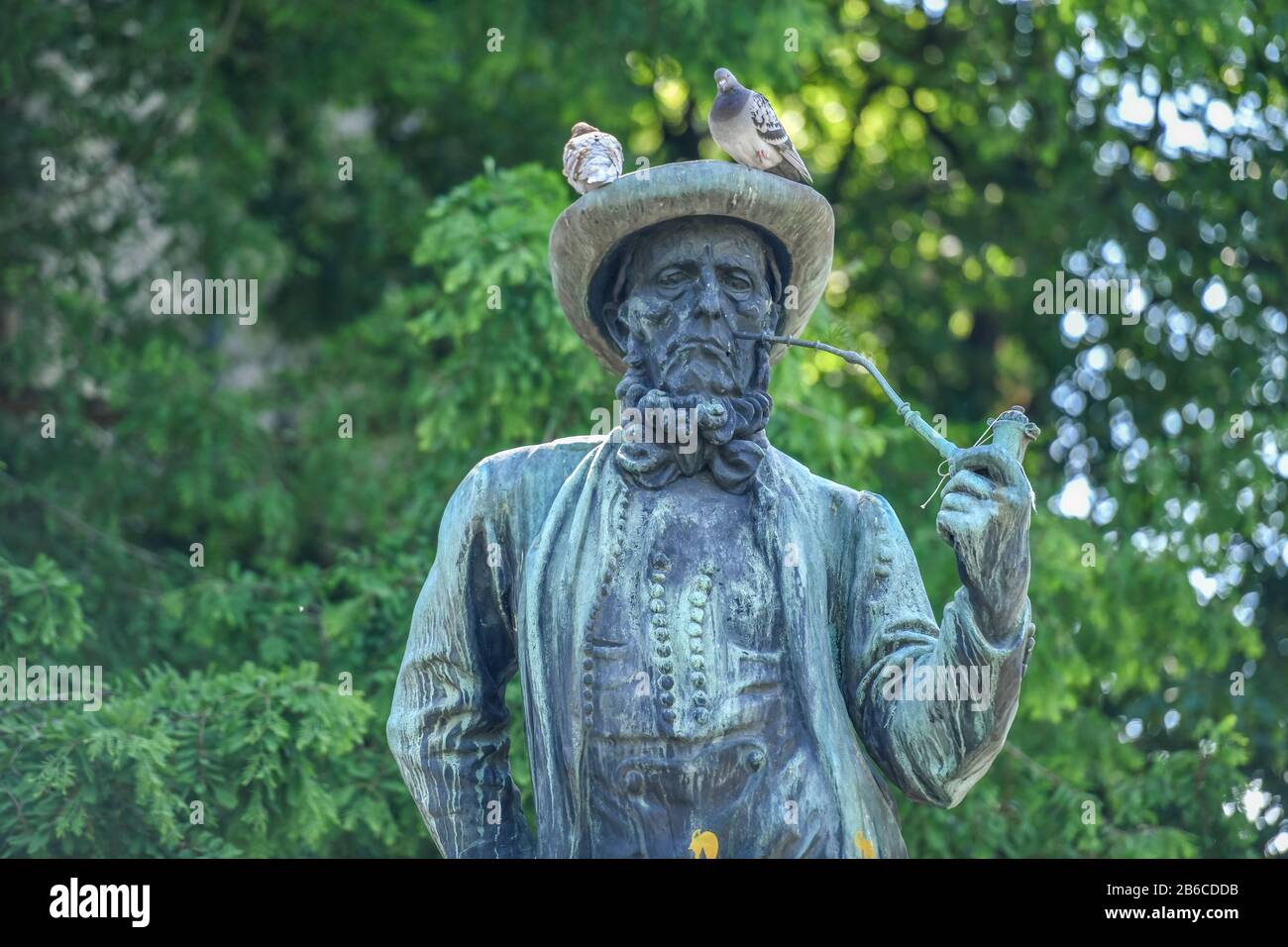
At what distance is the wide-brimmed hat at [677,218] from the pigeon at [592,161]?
6 centimetres

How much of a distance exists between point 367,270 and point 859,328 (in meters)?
2.76

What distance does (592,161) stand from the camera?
248 inches

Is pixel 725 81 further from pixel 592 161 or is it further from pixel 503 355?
pixel 503 355

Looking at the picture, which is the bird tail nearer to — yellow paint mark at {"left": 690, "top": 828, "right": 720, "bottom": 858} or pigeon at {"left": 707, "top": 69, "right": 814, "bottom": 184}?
pigeon at {"left": 707, "top": 69, "right": 814, "bottom": 184}

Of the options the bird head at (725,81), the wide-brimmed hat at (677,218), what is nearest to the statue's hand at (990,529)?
the wide-brimmed hat at (677,218)

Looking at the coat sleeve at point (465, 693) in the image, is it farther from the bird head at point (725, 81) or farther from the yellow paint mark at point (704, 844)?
the bird head at point (725, 81)

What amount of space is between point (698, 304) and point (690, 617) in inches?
30.8

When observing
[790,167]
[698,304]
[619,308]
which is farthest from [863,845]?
[790,167]

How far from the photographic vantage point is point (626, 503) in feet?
20.2

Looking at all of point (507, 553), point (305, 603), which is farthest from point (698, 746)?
point (305, 603)

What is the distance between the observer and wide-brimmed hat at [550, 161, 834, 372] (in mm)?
6113

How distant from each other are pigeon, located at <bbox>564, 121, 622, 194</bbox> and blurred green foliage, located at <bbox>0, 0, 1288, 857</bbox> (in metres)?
3.51

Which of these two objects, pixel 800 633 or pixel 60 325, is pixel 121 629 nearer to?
pixel 60 325
